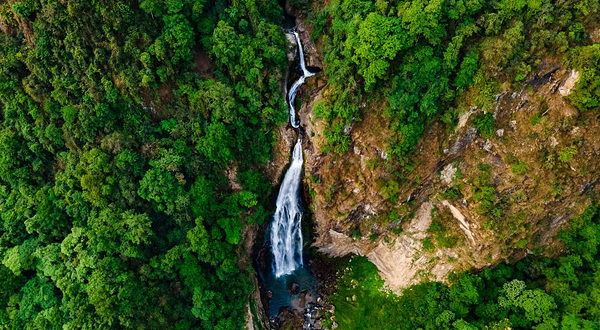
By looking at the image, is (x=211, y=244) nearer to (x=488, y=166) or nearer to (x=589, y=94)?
(x=488, y=166)

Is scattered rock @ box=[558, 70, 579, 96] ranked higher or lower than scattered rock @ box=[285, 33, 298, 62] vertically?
higher

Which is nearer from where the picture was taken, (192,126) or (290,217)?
(192,126)

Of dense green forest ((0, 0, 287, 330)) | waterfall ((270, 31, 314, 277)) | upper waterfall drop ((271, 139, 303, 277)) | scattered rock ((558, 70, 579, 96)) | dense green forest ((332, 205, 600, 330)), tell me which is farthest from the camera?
upper waterfall drop ((271, 139, 303, 277))

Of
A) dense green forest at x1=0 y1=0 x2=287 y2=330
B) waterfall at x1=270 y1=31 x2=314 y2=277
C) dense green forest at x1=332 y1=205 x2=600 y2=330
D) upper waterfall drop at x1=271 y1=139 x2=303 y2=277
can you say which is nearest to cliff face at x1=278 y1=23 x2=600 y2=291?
waterfall at x1=270 y1=31 x2=314 y2=277

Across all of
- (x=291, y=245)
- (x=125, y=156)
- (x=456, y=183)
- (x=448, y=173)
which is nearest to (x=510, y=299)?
(x=456, y=183)

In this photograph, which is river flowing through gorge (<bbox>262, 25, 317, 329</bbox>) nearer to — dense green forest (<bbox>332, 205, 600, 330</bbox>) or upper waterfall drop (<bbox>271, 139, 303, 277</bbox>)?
upper waterfall drop (<bbox>271, 139, 303, 277</bbox>)

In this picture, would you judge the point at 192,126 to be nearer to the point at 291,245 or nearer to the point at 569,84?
the point at 291,245

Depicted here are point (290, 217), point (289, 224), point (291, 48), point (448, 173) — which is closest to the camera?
point (448, 173)

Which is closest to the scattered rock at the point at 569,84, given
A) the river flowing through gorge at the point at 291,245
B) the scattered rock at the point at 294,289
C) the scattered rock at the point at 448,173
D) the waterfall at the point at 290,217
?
the scattered rock at the point at 448,173
